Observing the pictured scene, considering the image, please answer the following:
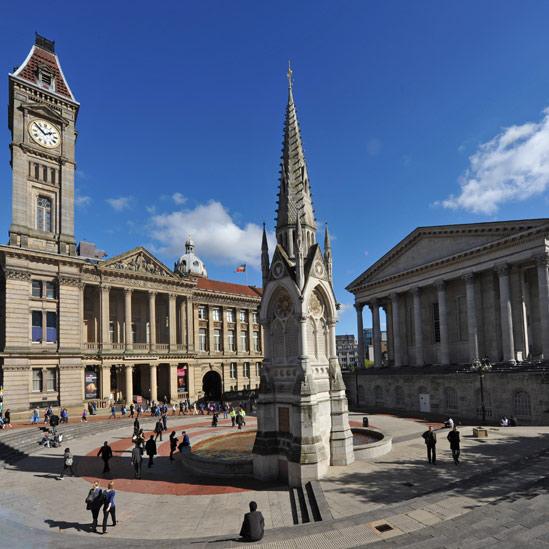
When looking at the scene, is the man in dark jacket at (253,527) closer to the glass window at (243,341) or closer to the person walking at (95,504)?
the person walking at (95,504)

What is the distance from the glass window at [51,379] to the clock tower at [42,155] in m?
11.7

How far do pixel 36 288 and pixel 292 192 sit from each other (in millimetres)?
31503

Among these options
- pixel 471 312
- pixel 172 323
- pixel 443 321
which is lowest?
pixel 443 321

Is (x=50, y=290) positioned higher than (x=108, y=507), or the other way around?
(x=50, y=290)

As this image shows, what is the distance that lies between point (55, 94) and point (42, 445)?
34.7 meters

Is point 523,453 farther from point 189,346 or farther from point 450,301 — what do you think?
point 189,346

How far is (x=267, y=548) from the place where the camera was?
11.7m

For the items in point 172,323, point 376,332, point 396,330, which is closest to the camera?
point 396,330

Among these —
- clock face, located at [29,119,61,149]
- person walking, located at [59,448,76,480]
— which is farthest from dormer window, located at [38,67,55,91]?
person walking, located at [59,448,76,480]

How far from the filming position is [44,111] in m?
43.4

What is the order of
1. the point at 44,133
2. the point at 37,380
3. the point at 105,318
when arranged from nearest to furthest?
the point at 37,380, the point at 44,133, the point at 105,318

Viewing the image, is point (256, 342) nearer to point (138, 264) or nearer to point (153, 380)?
point (153, 380)

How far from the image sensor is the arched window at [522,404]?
33.4m

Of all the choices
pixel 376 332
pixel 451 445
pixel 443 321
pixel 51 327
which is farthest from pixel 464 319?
pixel 51 327
